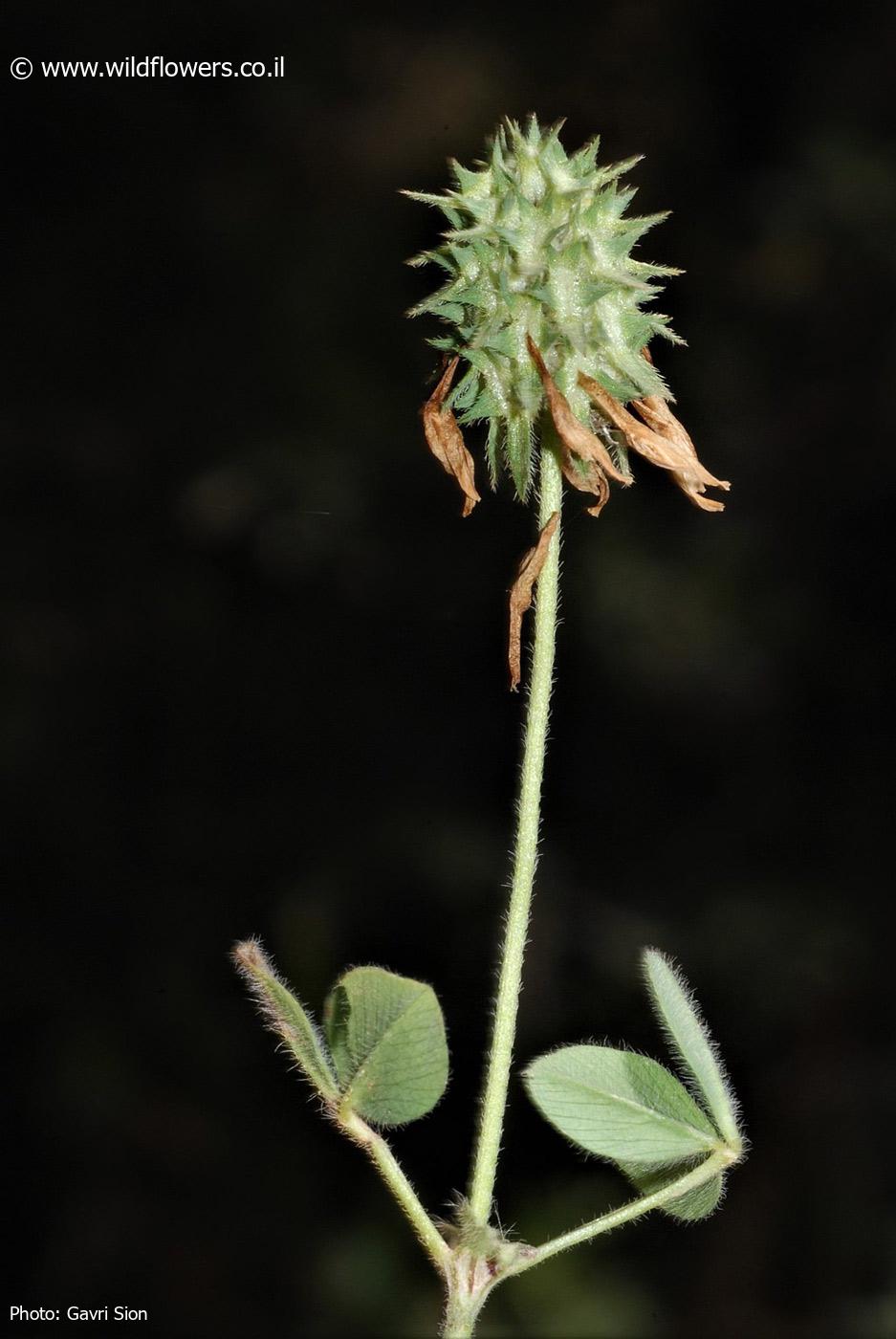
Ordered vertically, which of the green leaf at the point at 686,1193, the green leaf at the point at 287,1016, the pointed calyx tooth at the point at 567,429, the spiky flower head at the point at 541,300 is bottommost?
the green leaf at the point at 686,1193

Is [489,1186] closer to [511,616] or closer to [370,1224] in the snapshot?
[511,616]

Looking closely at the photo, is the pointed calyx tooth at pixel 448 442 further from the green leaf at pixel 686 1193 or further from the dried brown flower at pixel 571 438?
the green leaf at pixel 686 1193

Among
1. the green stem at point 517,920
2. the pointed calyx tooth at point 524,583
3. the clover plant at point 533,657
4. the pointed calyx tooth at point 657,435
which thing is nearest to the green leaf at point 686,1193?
the clover plant at point 533,657

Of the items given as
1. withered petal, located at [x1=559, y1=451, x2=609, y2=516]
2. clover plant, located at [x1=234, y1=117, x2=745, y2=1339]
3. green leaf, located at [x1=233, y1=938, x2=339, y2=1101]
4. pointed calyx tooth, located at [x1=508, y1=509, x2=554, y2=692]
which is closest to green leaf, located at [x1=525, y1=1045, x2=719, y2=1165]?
clover plant, located at [x1=234, y1=117, x2=745, y2=1339]

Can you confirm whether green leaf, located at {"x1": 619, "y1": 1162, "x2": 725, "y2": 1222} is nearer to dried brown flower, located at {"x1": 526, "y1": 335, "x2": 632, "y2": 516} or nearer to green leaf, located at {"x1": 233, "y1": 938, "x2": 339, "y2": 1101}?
green leaf, located at {"x1": 233, "y1": 938, "x2": 339, "y2": 1101}

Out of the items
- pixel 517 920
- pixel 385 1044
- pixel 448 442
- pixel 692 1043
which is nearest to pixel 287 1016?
pixel 385 1044

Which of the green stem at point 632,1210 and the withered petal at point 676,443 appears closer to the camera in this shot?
the green stem at point 632,1210
